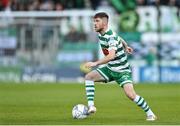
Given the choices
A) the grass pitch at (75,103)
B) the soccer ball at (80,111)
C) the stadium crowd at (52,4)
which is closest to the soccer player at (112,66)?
the soccer ball at (80,111)

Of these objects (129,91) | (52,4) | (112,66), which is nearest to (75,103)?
(112,66)

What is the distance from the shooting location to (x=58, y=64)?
3209cm

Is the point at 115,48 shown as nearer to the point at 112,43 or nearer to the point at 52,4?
the point at 112,43

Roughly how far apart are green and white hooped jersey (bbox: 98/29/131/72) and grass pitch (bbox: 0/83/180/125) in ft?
3.45

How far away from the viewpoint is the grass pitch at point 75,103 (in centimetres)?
1498

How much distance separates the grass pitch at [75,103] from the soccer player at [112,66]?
41cm

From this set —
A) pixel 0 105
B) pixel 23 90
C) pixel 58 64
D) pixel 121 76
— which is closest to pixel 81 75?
pixel 58 64

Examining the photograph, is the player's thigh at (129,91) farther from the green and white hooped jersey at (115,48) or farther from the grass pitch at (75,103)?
the grass pitch at (75,103)

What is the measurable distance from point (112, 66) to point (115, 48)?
1.63ft

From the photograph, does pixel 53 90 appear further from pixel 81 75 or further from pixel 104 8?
pixel 104 8

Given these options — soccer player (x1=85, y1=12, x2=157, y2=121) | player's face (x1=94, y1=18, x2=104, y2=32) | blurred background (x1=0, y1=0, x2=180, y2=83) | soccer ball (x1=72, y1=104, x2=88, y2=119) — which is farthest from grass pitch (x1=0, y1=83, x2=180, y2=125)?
blurred background (x1=0, y1=0, x2=180, y2=83)

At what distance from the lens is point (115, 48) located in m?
14.9

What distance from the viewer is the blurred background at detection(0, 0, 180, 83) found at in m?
31.7

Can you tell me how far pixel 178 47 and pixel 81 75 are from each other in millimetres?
4208
